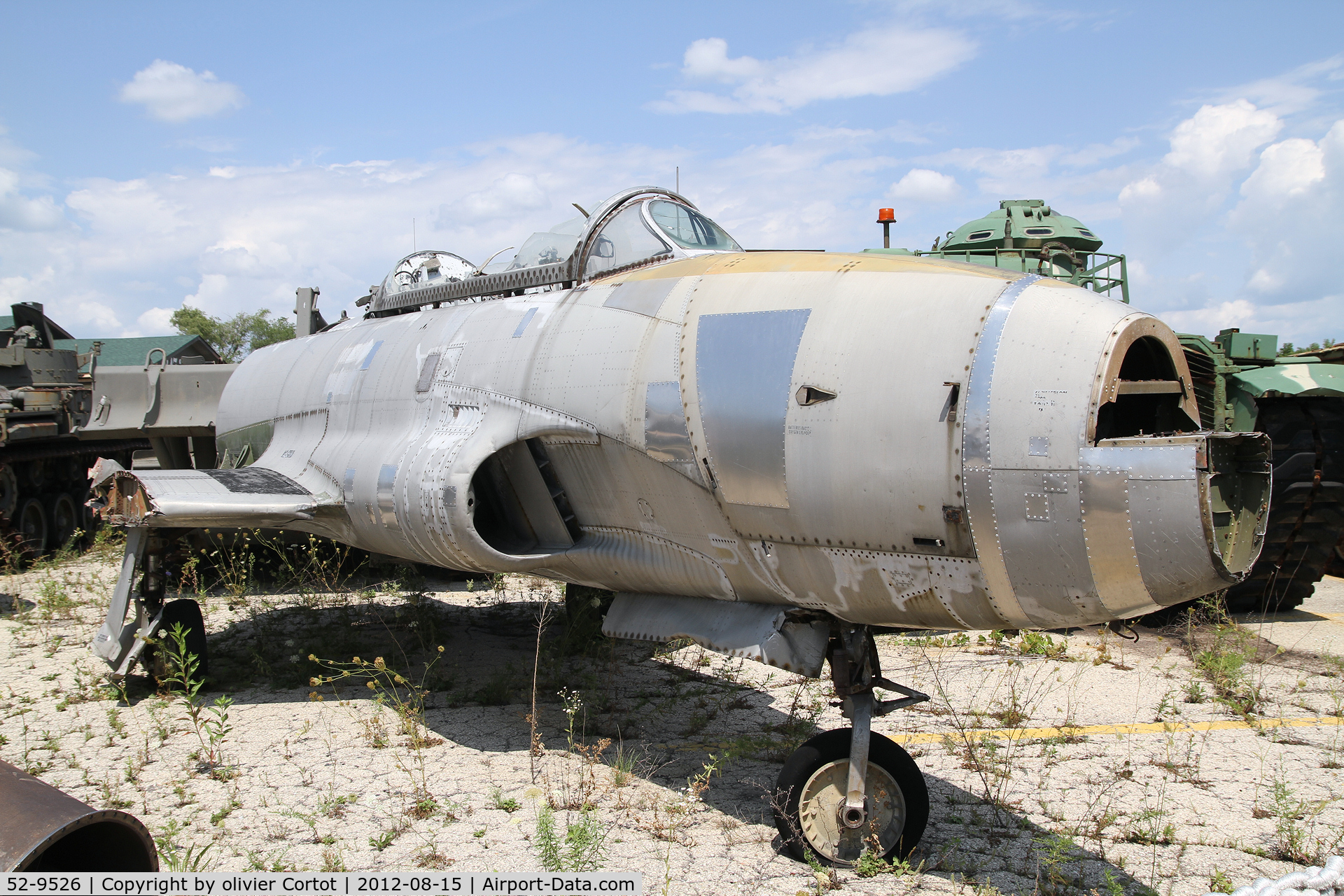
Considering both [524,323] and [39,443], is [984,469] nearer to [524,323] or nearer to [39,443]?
[524,323]

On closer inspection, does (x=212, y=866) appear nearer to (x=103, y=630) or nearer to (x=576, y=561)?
(x=576, y=561)

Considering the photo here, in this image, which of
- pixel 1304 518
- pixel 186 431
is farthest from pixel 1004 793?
pixel 186 431

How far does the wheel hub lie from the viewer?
3.90m

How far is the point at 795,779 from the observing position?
3.97 metres

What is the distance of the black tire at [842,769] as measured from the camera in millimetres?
3906

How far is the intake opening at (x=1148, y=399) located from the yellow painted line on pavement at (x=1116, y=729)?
8.23 ft

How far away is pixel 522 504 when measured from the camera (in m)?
5.21

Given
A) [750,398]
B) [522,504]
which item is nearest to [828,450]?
[750,398]

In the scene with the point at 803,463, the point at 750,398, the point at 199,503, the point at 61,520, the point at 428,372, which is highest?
the point at 428,372

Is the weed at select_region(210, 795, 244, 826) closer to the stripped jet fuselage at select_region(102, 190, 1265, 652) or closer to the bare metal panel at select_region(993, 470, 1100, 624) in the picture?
the stripped jet fuselage at select_region(102, 190, 1265, 652)

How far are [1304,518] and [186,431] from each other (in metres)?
12.5

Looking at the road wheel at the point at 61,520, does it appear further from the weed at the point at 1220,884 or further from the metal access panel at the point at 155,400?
the weed at the point at 1220,884

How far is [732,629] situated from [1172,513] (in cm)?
191

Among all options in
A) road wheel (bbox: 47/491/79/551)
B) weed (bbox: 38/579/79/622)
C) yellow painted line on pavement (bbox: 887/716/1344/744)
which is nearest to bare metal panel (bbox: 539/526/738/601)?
yellow painted line on pavement (bbox: 887/716/1344/744)
